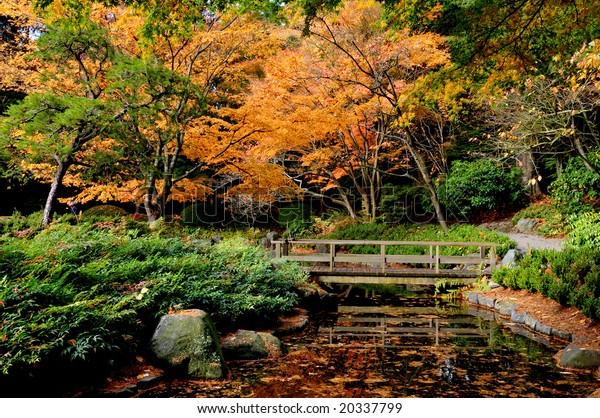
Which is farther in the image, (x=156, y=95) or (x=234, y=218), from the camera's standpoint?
(x=234, y=218)

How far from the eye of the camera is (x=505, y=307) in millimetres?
8938

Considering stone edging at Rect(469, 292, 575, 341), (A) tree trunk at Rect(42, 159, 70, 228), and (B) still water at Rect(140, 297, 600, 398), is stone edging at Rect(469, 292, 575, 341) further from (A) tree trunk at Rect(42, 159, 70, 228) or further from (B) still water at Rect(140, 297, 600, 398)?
(A) tree trunk at Rect(42, 159, 70, 228)

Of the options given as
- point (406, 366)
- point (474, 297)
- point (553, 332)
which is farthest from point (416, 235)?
point (406, 366)

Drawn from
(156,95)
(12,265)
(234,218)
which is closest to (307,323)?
(12,265)

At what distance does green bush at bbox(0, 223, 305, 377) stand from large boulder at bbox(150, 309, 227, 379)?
278 mm

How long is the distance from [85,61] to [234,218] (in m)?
10.1

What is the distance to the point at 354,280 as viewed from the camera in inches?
448

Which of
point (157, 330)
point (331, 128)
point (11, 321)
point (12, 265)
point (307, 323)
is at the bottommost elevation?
point (307, 323)

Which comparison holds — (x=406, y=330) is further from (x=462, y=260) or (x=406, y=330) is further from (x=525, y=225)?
(x=525, y=225)

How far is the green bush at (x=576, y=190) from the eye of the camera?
15.1 meters

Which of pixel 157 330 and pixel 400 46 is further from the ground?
pixel 400 46

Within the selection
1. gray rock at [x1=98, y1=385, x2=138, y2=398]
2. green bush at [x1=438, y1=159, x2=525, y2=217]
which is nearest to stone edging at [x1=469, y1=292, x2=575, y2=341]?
gray rock at [x1=98, y1=385, x2=138, y2=398]

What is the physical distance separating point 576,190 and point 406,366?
1266 centimetres

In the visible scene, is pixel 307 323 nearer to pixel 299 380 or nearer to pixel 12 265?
pixel 299 380
